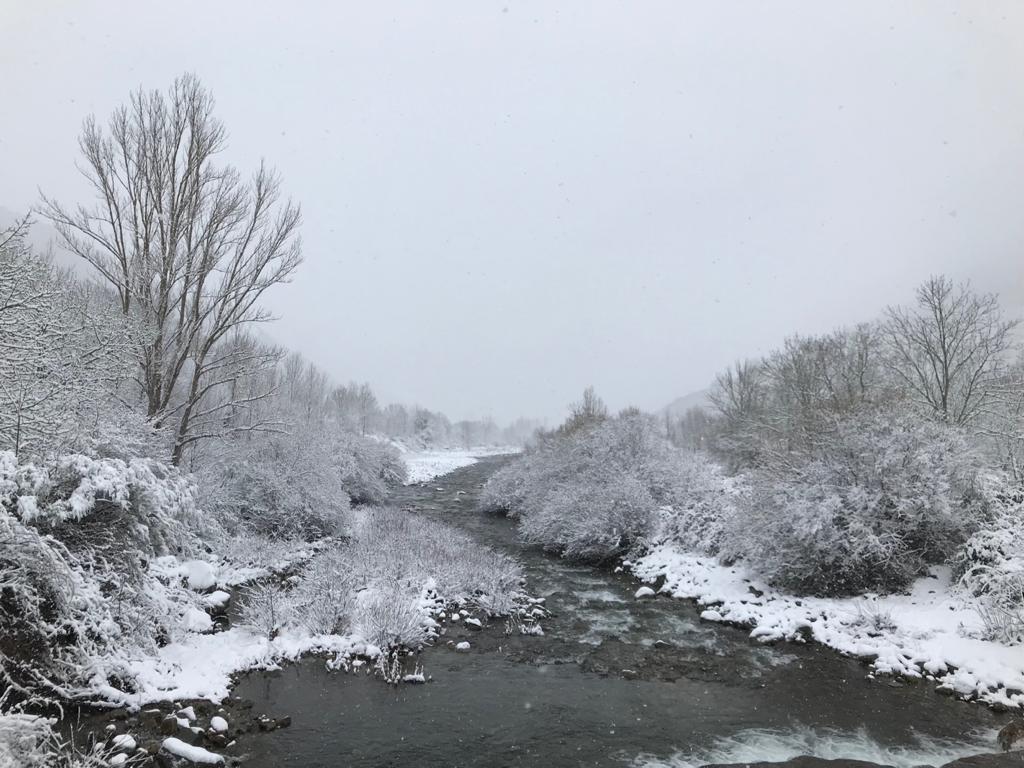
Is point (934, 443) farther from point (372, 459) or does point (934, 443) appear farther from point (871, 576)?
point (372, 459)

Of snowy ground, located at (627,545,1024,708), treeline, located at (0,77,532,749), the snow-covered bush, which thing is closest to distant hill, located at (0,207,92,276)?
treeline, located at (0,77,532,749)

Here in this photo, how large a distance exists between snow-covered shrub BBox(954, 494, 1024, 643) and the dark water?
6.68ft

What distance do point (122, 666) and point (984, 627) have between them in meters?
14.6

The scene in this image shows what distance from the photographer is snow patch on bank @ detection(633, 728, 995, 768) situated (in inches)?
281

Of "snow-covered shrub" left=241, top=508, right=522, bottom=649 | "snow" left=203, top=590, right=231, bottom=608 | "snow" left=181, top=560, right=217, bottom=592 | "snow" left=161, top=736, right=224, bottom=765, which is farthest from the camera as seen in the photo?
"snow" left=181, top=560, right=217, bottom=592

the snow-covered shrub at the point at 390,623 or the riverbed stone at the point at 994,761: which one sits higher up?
the snow-covered shrub at the point at 390,623

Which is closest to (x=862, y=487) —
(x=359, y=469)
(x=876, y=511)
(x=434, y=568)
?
(x=876, y=511)

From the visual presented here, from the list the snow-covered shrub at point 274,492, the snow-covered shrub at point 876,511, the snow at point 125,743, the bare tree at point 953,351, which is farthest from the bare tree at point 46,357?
the bare tree at point 953,351

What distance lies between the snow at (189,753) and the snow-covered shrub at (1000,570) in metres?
12.8

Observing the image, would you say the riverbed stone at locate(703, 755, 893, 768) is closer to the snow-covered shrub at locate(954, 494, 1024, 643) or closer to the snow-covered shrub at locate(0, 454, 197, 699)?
the snow-covered shrub at locate(954, 494, 1024, 643)

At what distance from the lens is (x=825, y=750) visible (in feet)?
24.3

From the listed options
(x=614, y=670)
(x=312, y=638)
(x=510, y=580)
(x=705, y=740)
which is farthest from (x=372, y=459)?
(x=705, y=740)

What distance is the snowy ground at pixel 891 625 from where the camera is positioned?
8913mm

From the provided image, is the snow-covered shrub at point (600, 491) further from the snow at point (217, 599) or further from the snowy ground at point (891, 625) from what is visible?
the snow at point (217, 599)
